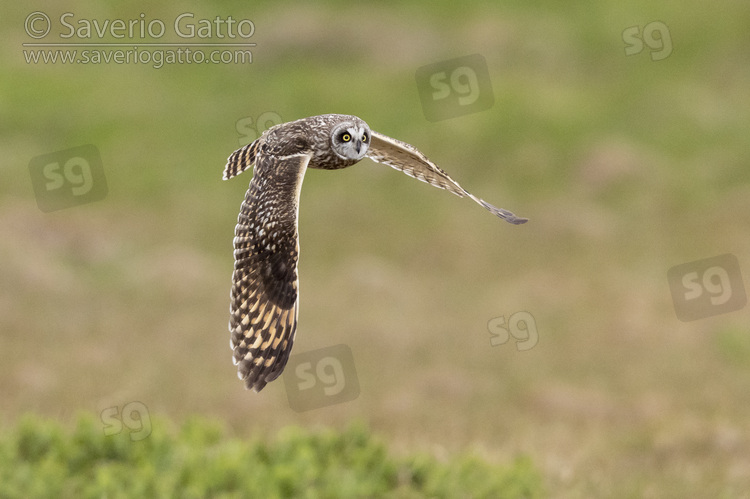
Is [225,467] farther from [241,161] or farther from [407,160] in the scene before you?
[407,160]

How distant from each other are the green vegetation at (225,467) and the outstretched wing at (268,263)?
493 cm

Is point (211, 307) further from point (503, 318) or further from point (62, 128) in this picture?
point (62, 128)

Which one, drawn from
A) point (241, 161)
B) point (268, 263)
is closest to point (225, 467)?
point (241, 161)

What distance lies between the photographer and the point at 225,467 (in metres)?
10.1

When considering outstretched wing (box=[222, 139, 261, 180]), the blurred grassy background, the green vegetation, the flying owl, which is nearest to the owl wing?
the flying owl

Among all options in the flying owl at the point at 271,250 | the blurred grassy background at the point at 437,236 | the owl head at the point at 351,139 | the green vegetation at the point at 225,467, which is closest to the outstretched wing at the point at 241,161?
the flying owl at the point at 271,250

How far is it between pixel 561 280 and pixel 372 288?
4.09m

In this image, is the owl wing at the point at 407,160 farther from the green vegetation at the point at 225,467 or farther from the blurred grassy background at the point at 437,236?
the blurred grassy background at the point at 437,236

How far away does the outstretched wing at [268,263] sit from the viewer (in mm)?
5105

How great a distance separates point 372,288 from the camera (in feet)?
65.0

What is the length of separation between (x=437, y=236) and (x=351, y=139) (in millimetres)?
17586

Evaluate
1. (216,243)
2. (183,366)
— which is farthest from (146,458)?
(216,243)

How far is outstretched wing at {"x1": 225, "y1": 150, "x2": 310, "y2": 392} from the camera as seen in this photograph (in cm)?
511

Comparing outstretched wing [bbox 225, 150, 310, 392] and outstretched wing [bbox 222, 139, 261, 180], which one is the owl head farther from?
outstretched wing [bbox 222, 139, 261, 180]
